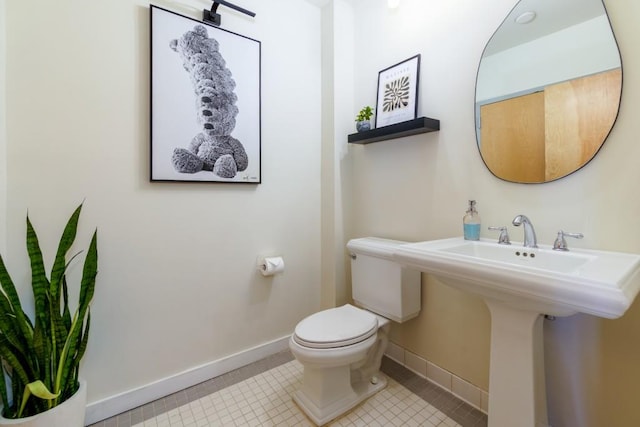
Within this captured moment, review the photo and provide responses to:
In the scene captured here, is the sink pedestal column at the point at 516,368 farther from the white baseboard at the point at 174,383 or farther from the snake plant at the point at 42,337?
the snake plant at the point at 42,337

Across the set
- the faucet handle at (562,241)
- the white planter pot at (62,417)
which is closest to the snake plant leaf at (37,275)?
the white planter pot at (62,417)

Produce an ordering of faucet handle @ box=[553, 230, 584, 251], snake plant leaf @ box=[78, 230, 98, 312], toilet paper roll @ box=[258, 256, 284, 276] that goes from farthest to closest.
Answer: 1. toilet paper roll @ box=[258, 256, 284, 276]
2. snake plant leaf @ box=[78, 230, 98, 312]
3. faucet handle @ box=[553, 230, 584, 251]

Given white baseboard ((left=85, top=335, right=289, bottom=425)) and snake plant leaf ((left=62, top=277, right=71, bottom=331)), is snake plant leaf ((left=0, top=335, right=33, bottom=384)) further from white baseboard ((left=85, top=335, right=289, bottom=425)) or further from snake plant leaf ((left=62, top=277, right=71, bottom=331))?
white baseboard ((left=85, top=335, right=289, bottom=425))

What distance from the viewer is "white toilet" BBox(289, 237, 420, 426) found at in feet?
4.43

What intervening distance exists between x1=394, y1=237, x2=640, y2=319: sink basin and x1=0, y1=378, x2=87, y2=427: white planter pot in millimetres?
1407

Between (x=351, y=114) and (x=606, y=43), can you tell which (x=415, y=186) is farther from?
(x=606, y=43)

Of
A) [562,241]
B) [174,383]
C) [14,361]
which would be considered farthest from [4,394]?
[562,241]

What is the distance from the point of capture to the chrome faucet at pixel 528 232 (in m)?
1.18

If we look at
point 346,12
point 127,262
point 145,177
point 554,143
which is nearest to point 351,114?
point 346,12

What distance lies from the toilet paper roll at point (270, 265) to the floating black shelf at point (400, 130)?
0.93 metres

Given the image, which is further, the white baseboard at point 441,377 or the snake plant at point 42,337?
the white baseboard at point 441,377

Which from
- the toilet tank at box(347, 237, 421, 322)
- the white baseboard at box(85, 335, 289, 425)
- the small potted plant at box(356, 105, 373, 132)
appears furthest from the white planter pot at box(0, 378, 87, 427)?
the small potted plant at box(356, 105, 373, 132)

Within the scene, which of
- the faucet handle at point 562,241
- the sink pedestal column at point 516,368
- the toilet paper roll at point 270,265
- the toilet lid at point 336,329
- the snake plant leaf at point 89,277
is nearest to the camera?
the sink pedestal column at point 516,368

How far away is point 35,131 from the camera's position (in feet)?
4.02
